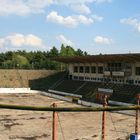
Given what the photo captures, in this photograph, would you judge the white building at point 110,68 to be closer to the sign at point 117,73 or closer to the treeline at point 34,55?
the sign at point 117,73

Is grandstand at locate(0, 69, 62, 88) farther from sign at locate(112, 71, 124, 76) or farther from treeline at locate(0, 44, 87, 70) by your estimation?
treeline at locate(0, 44, 87, 70)

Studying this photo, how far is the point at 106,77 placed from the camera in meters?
73.2

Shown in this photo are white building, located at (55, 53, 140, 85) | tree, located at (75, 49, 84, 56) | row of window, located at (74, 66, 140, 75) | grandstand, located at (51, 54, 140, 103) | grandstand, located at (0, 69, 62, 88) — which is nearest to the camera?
grandstand, located at (51, 54, 140, 103)

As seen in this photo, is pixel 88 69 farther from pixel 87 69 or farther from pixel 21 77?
pixel 21 77

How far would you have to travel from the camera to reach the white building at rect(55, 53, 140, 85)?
6376cm

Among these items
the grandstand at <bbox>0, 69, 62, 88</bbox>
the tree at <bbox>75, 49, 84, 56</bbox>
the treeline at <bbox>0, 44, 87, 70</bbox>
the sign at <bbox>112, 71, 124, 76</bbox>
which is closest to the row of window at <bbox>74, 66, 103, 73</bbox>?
the sign at <bbox>112, 71, 124, 76</bbox>

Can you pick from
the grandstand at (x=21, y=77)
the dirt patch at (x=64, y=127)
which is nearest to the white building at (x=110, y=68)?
the grandstand at (x=21, y=77)

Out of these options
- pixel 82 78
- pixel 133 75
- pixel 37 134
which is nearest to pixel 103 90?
pixel 133 75

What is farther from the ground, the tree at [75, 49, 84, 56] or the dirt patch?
the tree at [75, 49, 84, 56]

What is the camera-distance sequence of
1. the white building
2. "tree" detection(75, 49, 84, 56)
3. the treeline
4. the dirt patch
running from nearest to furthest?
1. the dirt patch
2. the white building
3. the treeline
4. "tree" detection(75, 49, 84, 56)

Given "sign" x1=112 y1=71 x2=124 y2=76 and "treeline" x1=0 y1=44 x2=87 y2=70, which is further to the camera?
"treeline" x1=0 y1=44 x2=87 y2=70

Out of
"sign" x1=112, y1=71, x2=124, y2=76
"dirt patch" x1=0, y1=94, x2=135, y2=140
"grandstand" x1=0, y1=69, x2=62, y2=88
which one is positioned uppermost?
"sign" x1=112, y1=71, x2=124, y2=76

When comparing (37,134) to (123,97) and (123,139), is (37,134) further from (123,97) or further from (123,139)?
(123,97)

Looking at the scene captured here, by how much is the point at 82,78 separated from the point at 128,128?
153 ft
